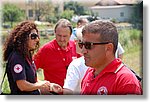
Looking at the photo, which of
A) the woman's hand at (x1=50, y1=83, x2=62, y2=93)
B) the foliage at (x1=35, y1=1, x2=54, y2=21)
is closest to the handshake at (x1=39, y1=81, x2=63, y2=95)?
the woman's hand at (x1=50, y1=83, x2=62, y2=93)

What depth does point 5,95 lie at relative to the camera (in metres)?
2.54

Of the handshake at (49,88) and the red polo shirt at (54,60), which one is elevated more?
the red polo shirt at (54,60)

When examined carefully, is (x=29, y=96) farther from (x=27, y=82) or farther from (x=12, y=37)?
(x=12, y=37)

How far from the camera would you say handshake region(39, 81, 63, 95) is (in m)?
2.51

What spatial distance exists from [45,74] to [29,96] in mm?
195

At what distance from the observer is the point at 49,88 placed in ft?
8.28

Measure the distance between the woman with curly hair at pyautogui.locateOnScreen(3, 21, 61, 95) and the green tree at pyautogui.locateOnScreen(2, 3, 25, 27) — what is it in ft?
0.21

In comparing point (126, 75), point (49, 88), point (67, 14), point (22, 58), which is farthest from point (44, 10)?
point (126, 75)

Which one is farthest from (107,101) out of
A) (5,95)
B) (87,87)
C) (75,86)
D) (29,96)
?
(87,87)

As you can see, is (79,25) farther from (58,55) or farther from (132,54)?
(132,54)

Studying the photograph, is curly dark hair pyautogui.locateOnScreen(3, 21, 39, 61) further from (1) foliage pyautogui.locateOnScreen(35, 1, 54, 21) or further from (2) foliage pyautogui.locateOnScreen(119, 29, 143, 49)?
(2) foliage pyautogui.locateOnScreen(119, 29, 143, 49)

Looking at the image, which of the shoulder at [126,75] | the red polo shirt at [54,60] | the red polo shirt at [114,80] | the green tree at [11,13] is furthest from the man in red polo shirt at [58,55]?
the shoulder at [126,75]

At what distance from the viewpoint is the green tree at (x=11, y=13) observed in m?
2.49

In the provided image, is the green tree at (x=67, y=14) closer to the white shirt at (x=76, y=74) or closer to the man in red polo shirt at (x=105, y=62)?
the white shirt at (x=76, y=74)
